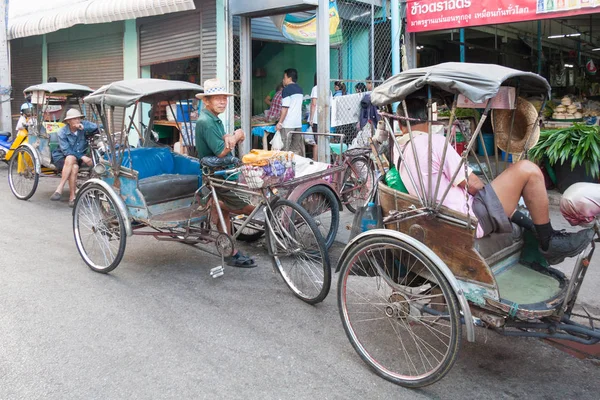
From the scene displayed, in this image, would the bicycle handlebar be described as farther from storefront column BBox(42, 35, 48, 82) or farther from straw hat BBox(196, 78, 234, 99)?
storefront column BBox(42, 35, 48, 82)

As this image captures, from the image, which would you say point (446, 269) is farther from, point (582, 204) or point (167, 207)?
point (167, 207)

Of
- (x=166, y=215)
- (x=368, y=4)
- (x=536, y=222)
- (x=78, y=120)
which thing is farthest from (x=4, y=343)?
(x=368, y=4)

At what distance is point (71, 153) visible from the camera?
336 inches

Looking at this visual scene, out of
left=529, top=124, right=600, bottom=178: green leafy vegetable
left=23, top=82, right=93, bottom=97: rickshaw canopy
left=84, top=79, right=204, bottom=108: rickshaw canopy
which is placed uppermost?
left=23, top=82, right=93, bottom=97: rickshaw canopy

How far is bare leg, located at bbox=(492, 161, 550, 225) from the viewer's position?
357cm

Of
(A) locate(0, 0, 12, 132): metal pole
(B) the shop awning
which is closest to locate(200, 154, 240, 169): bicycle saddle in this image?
(B) the shop awning

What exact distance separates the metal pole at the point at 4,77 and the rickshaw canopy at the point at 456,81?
40.2ft

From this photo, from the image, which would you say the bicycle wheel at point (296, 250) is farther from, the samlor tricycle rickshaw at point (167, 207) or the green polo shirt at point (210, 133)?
the green polo shirt at point (210, 133)

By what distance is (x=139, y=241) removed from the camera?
6.58 m

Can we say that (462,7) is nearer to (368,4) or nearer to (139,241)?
(368,4)

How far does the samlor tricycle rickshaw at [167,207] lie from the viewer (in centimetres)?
469

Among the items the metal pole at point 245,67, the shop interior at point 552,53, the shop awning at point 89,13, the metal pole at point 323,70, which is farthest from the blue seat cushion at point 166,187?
the shop interior at point 552,53

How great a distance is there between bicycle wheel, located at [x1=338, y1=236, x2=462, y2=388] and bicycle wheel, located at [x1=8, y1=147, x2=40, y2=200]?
6781 millimetres

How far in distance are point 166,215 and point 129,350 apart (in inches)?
76.8
